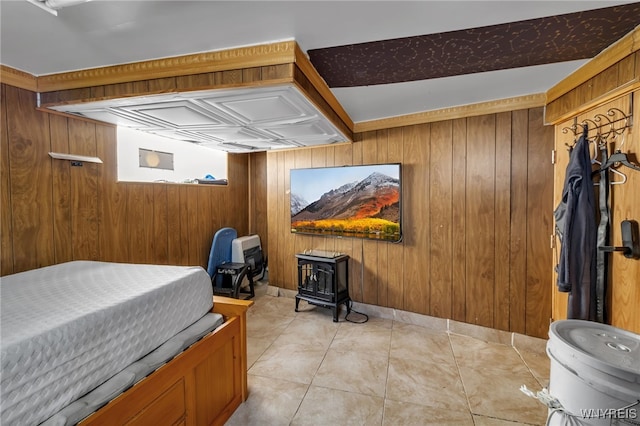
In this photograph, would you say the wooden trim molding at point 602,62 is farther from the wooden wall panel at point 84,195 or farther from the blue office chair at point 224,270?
the wooden wall panel at point 84,195

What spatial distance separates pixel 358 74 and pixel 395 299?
247cm

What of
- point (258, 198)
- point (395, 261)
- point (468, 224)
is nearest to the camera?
point (468, 224)

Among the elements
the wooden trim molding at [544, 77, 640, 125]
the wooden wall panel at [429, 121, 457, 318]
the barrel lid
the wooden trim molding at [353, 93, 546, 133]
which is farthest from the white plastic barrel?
the wooden trim molding at [353, 93, 546, 133]

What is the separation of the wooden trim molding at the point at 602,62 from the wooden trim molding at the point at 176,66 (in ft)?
5.96

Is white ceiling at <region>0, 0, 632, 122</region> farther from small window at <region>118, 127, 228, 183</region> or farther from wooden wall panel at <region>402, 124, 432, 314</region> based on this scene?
wooden wall panel at <region>402, 124, 432, 314</region>

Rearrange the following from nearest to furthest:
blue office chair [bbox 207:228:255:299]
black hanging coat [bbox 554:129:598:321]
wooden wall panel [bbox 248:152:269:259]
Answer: black hanging coat [bbox 554:129:598:321]
blue office chair [bbox 207:228:255:299]
wooden wall panel [bbox 248:152:269:259]

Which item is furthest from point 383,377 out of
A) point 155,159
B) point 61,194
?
point 155,159

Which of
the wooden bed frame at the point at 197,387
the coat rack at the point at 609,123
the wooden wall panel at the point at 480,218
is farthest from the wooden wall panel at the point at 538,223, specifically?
the wooden bed frame at the point at 197,387

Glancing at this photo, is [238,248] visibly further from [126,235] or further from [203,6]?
[203,6]

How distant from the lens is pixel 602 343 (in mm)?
1150

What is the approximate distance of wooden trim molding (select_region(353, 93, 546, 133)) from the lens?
2408mm

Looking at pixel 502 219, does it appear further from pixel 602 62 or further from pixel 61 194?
pixel 61 194

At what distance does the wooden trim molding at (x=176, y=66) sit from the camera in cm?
153

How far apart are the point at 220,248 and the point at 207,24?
9.59ft
